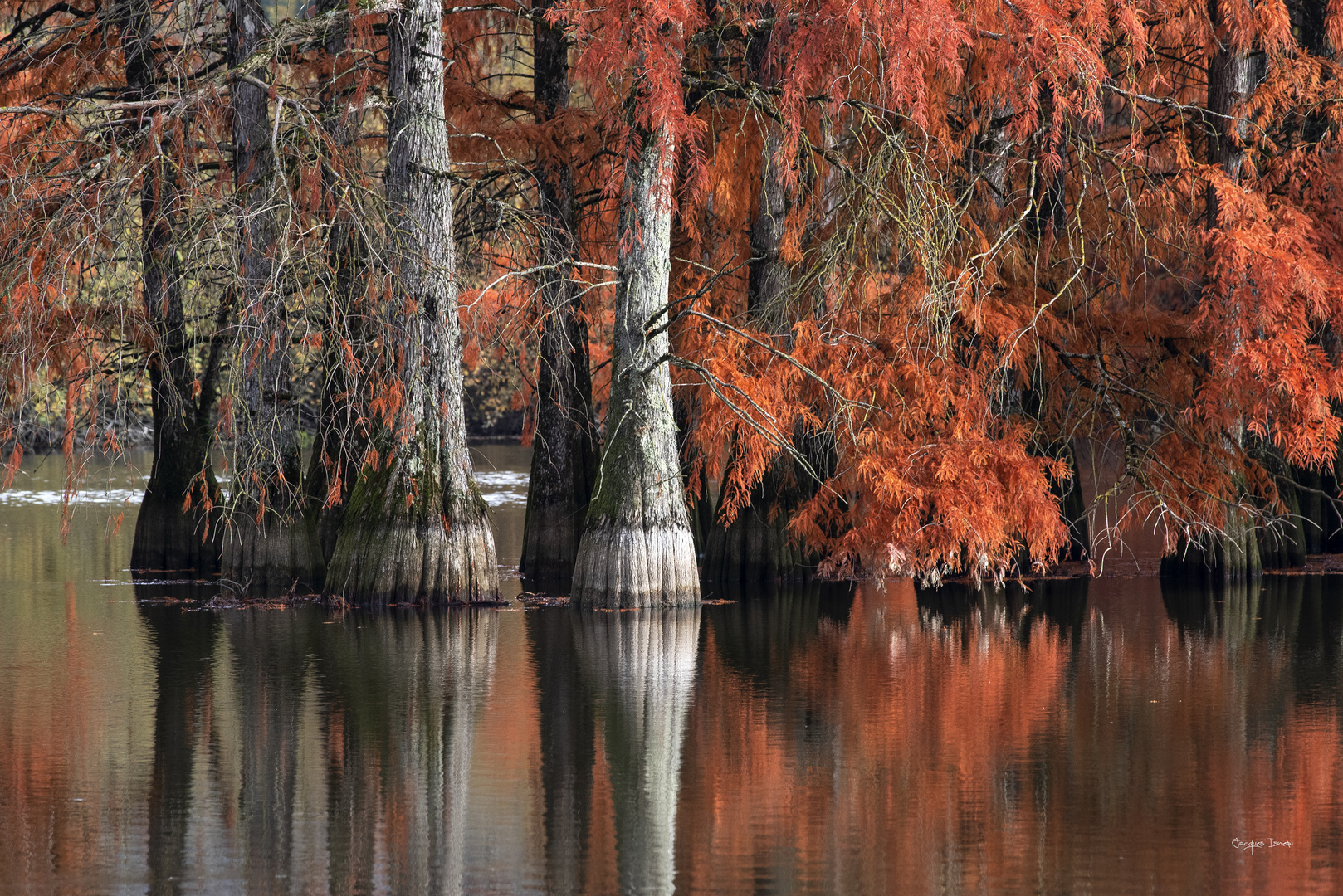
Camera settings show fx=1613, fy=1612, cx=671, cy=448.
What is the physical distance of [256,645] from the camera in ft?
49.3

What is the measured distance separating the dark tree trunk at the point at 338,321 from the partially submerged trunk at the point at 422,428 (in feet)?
1.61

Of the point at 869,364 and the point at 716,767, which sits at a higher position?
the point at 869,364

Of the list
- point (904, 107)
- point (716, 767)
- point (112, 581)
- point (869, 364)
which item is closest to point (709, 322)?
point (869, 364)

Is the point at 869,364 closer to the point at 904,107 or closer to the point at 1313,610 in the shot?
the point at 904,107

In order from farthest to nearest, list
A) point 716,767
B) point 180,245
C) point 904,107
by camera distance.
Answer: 1. point 904,107
2. point 180,245
3. point 716,767

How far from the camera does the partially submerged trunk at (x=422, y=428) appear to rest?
671 inches

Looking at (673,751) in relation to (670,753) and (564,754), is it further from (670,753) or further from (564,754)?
(564,754)

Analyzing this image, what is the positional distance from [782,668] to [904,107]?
769 centimetres

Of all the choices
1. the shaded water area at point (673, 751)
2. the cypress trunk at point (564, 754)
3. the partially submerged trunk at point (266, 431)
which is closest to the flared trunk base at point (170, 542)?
the partially submerged trunk at point (266, 431)

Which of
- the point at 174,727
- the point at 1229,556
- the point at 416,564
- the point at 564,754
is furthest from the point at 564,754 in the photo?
the point at 1229,556

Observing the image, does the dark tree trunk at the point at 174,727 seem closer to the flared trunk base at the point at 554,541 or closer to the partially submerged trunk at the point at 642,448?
the partially submerged trunk at the point at 642,448

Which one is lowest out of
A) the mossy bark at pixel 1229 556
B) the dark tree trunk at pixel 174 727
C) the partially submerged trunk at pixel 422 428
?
the dark tree trunk at pixel 174 727

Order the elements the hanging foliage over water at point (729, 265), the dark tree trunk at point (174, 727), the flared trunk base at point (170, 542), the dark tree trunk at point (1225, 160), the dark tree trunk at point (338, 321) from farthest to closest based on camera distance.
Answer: the flared trunk base at point (170, 542) → the dark tree trunk at point (1225, 160) → the hanging foliage over water at point (729, 265) → the dark tree trunk at point (338, 321) → the dark tree trunk at point (174, 727)
